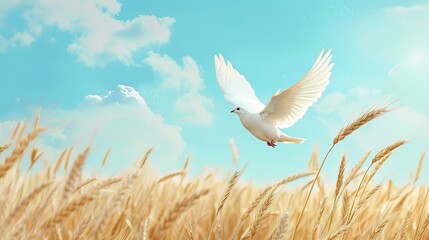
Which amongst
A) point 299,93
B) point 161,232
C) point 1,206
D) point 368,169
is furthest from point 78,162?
point 299,93

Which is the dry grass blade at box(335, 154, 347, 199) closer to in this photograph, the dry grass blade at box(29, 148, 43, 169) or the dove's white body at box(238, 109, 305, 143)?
the dry grass blade at box(29, 148, 43, 169)

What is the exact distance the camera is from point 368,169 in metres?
1.56

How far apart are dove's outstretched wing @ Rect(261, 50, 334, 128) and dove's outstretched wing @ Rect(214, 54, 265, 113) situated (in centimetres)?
47

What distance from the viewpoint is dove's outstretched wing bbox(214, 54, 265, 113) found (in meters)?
4.22

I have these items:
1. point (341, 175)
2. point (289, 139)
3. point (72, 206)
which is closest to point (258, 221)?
point (341, 175)

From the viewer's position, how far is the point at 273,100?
3.48 meters

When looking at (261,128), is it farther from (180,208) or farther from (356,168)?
(180,208)

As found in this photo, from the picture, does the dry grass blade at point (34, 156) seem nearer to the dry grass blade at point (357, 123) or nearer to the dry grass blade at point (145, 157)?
the dry grass blade at point (145, 157)

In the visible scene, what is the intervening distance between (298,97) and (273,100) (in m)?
0.17

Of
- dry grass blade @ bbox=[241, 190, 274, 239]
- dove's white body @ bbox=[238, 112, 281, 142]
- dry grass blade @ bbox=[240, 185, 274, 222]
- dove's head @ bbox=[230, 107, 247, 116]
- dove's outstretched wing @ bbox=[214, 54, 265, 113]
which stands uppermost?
dove's outstretched wing @ bbox=[214, 54, 265, 113]

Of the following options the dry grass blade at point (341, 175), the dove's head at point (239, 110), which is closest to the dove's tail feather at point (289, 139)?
the dove's head at point (239, 110)

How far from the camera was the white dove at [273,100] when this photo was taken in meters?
2.87

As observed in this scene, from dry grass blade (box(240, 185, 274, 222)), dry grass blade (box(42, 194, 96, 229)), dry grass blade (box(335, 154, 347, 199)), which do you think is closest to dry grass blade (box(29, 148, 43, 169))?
dry grass blade (box(240, 185, 274, 222))

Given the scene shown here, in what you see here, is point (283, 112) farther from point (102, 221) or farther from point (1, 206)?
point (102, 221)
